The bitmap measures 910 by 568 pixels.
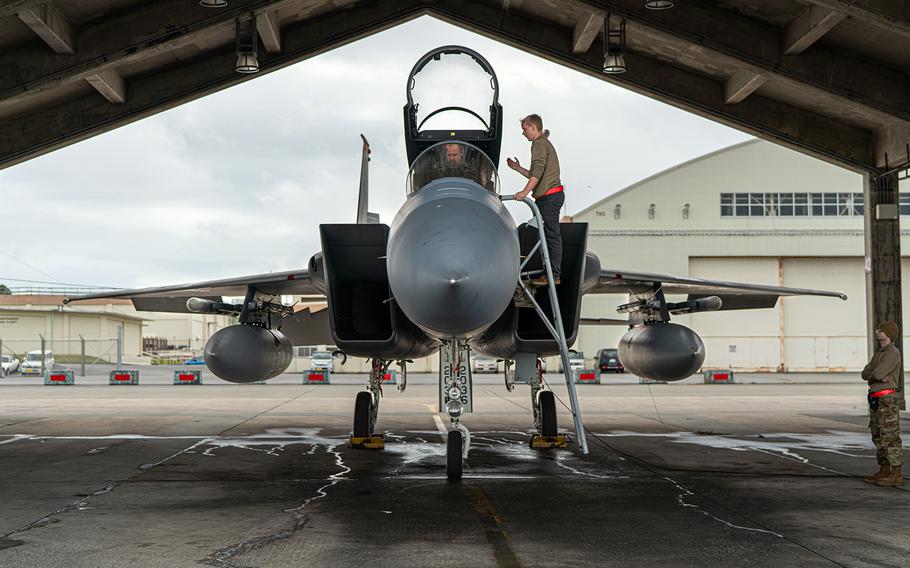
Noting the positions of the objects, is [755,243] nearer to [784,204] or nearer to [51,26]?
[784,204]

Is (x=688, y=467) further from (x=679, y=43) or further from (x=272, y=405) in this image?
(x=272, y=405)

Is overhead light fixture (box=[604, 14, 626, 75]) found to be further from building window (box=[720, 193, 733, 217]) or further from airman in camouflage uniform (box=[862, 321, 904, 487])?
building window (box=[720, 193, 733, 217])

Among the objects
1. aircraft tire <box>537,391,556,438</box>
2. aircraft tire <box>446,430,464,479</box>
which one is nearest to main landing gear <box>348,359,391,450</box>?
aircraft tire <box>537,391,556,438</box>

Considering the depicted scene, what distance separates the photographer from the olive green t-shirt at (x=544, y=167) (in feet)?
23.9

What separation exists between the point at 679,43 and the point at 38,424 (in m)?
11.8

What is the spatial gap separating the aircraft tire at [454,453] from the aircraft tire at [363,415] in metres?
3.16

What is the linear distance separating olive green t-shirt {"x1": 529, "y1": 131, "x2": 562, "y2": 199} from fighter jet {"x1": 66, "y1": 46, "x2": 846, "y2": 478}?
1.20 feet

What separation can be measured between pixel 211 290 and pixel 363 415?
325cm

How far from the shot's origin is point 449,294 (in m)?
5.55

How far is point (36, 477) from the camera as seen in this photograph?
27.1 ft

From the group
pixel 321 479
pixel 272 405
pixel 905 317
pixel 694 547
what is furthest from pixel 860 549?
pixel 905 317

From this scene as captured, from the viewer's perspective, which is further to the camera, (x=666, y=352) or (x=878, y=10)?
(x=666, y=352)

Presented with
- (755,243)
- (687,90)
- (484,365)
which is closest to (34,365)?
(484,365)

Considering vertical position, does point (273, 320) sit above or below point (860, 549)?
above
